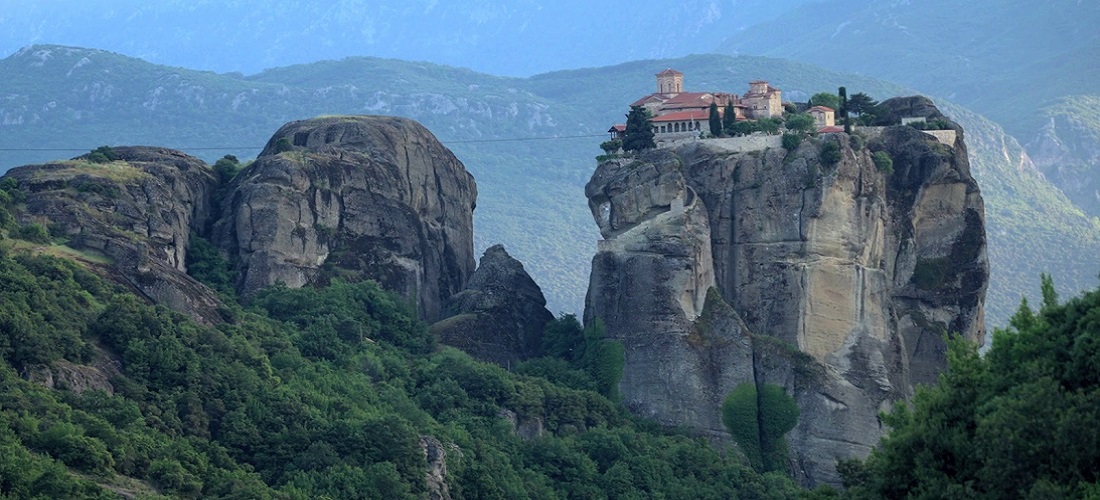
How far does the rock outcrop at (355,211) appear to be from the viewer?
3821 inches

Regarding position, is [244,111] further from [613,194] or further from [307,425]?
[307,425]

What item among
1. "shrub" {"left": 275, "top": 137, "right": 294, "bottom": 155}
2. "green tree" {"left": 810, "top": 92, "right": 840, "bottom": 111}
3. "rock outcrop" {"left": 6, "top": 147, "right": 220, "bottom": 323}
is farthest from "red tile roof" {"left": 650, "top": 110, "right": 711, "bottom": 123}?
"rock outcrop" {"left": 6, "top": 147, "right": 220, "bottom": 323}

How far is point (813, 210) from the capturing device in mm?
95188

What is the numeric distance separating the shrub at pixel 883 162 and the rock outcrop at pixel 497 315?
1318 cm

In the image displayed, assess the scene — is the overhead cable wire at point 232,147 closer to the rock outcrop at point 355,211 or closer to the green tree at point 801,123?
the rock outcrop at point 355,211

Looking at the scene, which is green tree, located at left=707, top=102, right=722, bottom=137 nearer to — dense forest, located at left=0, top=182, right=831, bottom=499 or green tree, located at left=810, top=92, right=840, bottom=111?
green tree, located at left=810, top=92, right=840, bottom=111

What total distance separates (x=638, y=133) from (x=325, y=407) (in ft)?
64.1

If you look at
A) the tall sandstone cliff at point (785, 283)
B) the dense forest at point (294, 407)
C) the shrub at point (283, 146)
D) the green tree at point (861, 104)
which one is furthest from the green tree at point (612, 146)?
the shrub at point (283, 146)

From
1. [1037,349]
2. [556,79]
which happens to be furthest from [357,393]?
[556,79]

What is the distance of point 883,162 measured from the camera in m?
97.9

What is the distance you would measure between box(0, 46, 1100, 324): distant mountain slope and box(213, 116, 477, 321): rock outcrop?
41014 mm

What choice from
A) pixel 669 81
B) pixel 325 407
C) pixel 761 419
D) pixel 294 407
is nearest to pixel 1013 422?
pixel 294 407

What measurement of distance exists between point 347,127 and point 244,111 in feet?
242

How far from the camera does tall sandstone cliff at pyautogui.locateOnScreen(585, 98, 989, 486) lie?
94.2 m
